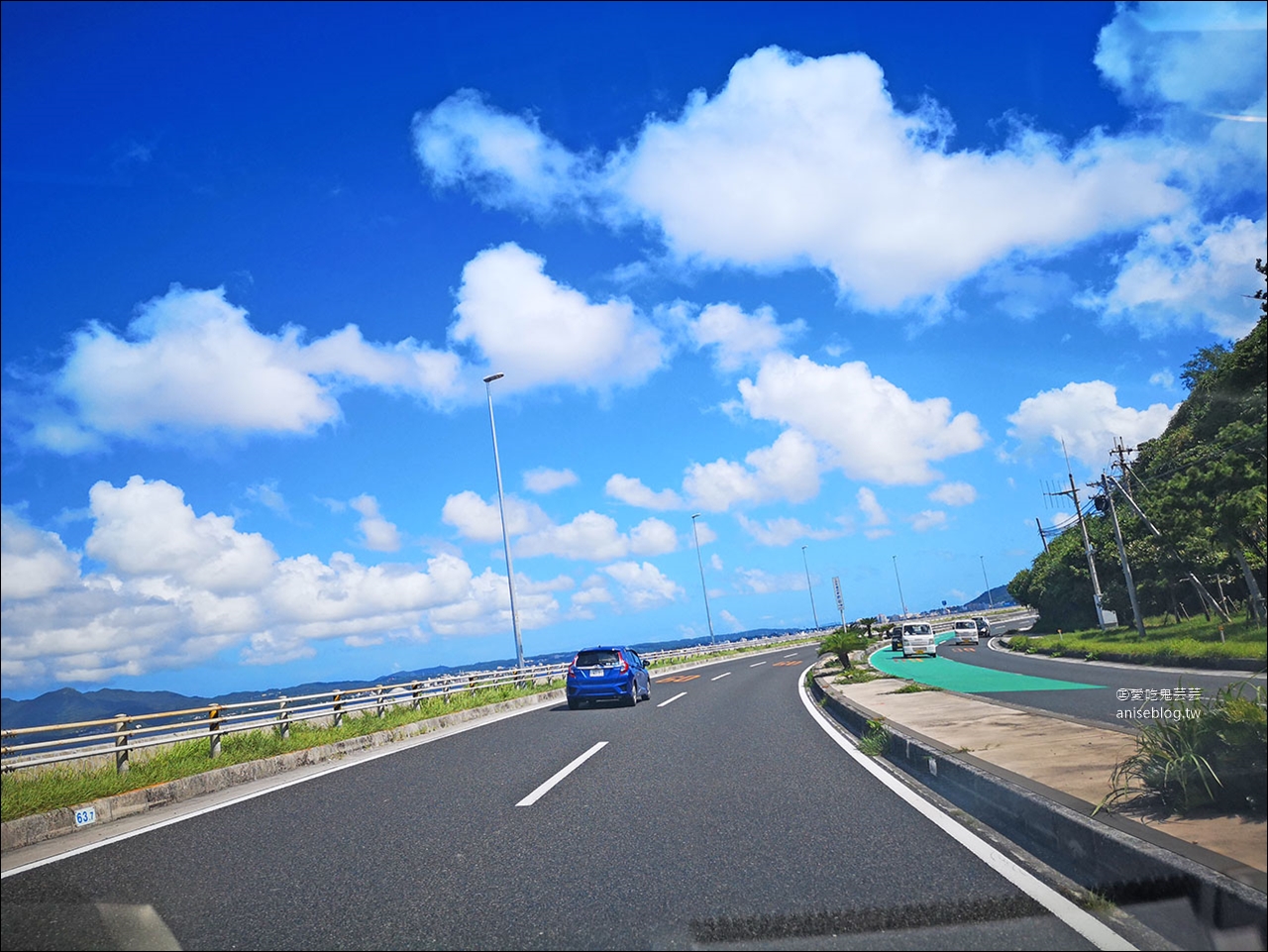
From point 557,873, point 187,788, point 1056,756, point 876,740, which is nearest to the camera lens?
point 557,873

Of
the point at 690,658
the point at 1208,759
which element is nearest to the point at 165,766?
the point at 1208,759

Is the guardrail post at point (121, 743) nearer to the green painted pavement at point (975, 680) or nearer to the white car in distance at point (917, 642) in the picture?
the green painted pavement at point (975, 680)

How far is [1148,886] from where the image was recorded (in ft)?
13.6

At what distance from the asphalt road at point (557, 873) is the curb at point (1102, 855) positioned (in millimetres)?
481

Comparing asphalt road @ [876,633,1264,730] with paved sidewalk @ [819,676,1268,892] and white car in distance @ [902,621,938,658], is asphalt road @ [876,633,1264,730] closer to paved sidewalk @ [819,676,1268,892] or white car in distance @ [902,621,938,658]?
paved sidewalk @ [819,676,1268,892]

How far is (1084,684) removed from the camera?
18.6 metres

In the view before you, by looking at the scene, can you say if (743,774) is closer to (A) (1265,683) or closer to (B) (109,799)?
(A) (1265,683)

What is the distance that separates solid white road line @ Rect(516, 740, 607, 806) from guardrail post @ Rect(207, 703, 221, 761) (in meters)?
5.78

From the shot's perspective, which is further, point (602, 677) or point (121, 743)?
point (602, 677)

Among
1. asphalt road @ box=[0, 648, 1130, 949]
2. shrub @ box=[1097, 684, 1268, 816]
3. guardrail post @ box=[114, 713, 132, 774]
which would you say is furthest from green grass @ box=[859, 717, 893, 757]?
guardrail post @ box=[114, 713, 132, 774]

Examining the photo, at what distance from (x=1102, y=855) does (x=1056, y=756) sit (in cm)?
299

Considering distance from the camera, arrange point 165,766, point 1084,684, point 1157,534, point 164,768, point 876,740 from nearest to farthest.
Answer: point 1157,534, point 876,740, point 164,768, point 165,766, point 1084,684

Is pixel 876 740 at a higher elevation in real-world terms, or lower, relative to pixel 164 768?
lower

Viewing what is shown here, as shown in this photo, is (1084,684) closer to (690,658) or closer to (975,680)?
(975,680)
